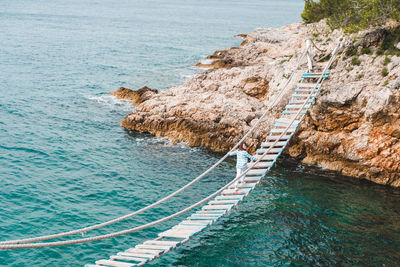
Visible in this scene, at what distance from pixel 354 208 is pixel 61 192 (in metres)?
15.1

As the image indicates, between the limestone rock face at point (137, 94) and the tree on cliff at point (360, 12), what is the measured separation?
675 inches

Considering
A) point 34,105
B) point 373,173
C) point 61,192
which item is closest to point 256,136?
point 373,173

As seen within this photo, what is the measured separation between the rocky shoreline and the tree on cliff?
43.0 inches

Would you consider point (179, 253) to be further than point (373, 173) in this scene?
No

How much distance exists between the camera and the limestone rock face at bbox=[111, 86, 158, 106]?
35406 mm

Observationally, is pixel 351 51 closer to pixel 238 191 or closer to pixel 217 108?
pixel 217 108

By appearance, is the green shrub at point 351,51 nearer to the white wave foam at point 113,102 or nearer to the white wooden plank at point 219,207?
the white wooden plank at point 219,207

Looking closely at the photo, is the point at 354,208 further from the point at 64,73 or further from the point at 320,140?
the point at 64,73

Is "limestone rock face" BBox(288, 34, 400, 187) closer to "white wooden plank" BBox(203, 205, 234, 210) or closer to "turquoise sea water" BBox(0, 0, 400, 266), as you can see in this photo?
"turquoise sea water" BBox(0, 0, 400, 266)

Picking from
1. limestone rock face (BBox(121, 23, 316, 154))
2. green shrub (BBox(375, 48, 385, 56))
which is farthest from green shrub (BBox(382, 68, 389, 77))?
limestone rock face (BBox(121, 23, 316, 154))

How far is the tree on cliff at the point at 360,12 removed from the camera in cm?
2335

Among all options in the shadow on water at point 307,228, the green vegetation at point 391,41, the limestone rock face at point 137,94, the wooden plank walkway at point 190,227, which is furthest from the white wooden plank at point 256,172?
the limestone rock face at point 137,94

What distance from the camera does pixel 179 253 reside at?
49.4ft

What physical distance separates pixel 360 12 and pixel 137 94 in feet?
69.1
